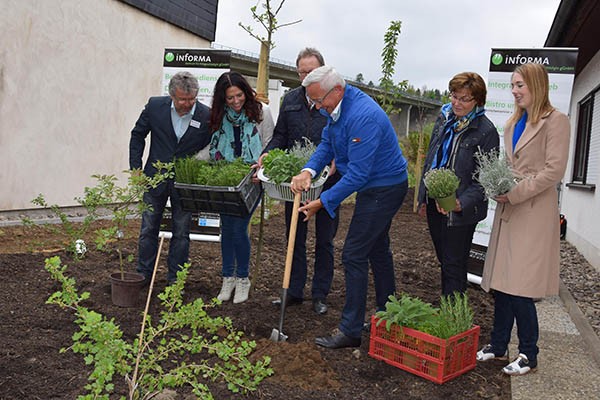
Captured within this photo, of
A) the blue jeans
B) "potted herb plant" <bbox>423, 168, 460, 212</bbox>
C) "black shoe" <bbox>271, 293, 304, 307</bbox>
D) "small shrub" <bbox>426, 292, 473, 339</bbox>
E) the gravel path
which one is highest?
"potted herb plant" <bbox>423, 168, 460, 212</bbox>

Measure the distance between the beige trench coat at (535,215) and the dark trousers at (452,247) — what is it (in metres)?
0.39

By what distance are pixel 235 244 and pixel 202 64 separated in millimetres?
3398

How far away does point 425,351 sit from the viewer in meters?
3.25

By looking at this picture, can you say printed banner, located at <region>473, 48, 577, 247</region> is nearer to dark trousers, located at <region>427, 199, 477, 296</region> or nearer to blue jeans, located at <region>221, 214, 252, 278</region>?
dark trousers, located at <region>427, 199, 477, 296</region>

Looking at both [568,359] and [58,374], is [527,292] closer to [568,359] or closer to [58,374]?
[568,359]

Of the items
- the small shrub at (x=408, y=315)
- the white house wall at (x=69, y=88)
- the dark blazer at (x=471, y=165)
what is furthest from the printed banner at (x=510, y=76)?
the white house wall at (x=69, y=88)

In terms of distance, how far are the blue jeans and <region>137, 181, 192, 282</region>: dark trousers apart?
0.46m

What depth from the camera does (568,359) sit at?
3.65 m

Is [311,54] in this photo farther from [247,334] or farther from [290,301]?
[247,334]

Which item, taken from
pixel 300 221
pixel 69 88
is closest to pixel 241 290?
pixel 300 221

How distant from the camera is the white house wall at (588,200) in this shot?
7316 millimetres

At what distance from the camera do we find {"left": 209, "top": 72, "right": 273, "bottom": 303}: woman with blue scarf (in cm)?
420

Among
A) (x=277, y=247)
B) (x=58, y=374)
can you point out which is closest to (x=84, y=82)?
(x=277, y=247)

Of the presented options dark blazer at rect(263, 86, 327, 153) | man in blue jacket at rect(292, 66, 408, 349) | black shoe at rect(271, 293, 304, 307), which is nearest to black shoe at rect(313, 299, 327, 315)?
black shoe at rect(271, 293, 304, 307)
